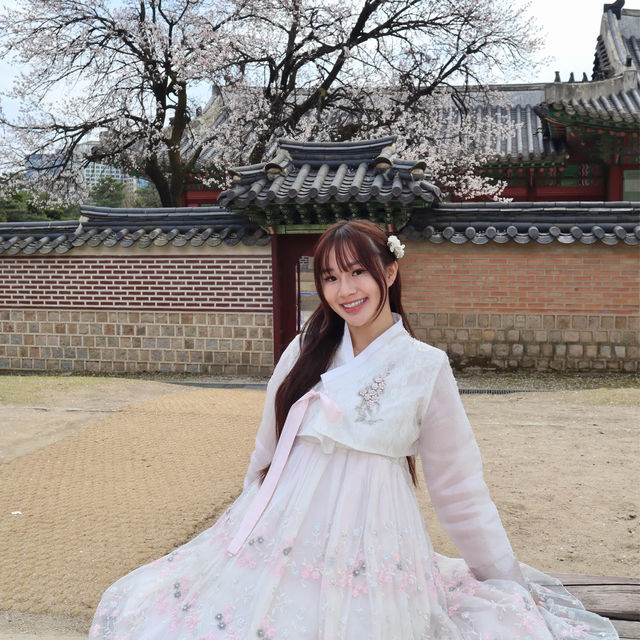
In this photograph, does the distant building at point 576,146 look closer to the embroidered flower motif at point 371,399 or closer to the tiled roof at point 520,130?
the tiled roof at point 520,130

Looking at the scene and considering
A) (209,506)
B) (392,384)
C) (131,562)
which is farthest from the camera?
(209,506)

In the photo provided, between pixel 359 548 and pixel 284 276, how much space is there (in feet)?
25.1

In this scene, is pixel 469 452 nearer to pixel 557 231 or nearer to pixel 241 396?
pixel 241 396

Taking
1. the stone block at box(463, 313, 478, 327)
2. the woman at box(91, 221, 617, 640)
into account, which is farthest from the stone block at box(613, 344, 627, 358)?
the woman at box(91, 221, 617, 640)

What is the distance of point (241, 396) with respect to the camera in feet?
25.7

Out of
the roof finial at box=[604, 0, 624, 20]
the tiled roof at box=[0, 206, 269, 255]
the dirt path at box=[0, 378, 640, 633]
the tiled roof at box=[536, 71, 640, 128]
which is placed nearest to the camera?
the dirt path at box=[0, 378, 640, 633]

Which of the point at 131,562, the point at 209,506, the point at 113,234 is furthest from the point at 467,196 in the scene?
the point at 131,562

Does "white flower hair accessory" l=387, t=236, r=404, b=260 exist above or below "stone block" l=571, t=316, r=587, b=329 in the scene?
above

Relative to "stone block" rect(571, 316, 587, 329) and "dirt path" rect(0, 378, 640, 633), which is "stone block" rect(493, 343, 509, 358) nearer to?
"stone block" rect(571, 316, 587, 329)

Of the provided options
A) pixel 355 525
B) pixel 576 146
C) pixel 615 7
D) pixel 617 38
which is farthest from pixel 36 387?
pixel 615 7

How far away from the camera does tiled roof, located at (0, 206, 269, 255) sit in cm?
945

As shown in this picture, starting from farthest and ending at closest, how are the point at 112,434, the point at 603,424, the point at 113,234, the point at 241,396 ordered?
the point at 113,234 → the point at 241,396 → the point at 603,424 → the point at 112,434

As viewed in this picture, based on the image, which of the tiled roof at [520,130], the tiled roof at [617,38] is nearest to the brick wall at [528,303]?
the tiled roof at [520,130]

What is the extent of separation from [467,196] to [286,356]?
11472 millimetres
